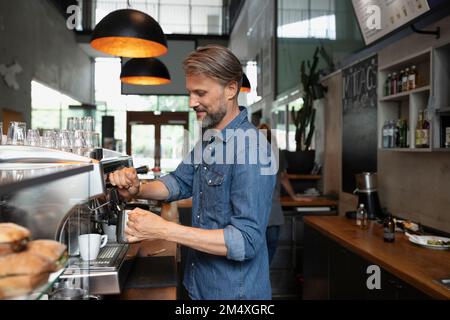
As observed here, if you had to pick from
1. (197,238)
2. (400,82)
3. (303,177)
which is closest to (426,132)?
(400,82)

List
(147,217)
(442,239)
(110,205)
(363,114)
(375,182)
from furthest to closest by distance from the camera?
(363,114), (375,182), (442,239), (110,205), (147,217)

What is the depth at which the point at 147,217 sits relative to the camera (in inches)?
50.8

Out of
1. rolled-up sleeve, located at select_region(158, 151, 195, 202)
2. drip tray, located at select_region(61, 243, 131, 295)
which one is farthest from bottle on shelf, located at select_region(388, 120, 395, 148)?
drip tray, located at select_region(61, 243, 131, 295)

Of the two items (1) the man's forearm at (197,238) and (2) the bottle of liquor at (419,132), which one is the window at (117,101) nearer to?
(2) the bottle of liquor at (419,132)

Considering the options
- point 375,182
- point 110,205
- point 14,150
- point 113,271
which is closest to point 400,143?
point 375,182

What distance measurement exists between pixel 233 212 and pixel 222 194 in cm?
8

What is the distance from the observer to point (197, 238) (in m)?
1.30

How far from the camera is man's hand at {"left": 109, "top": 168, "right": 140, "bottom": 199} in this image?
1.56 m

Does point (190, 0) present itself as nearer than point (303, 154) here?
No

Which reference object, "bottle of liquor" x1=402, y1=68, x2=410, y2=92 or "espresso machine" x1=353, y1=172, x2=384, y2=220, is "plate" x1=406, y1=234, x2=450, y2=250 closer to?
"espresso machine" x1=353, y1=172, x2=384, y2=220

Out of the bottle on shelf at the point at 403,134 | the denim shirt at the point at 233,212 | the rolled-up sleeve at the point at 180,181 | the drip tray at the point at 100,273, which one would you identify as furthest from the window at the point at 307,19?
the drip tray at the point at 100,273

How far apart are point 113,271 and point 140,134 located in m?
11.5

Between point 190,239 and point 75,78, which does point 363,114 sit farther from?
point 75,78

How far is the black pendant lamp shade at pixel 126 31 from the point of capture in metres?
2.98
